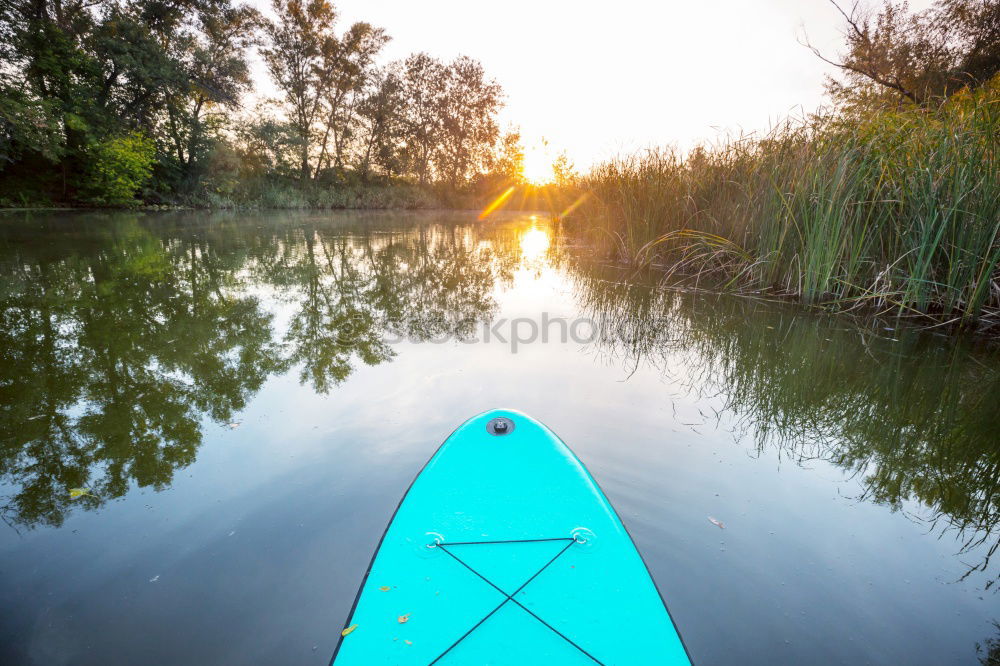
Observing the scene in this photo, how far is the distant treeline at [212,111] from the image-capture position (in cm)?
1239

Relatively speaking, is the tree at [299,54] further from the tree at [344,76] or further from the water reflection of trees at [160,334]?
the water reflection of trees at [160,334]

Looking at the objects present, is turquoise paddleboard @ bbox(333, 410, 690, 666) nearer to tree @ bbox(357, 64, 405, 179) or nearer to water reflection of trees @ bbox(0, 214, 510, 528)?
water reflection of trees @ bbox(0, 214, 510, 528)

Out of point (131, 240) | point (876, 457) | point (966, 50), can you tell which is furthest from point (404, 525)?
point (966, 50)

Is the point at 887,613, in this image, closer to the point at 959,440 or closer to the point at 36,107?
the point at 959,440

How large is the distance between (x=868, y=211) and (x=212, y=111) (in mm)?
20870

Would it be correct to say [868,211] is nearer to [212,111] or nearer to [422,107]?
[212,111]

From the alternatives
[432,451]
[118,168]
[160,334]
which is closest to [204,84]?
[118,168]

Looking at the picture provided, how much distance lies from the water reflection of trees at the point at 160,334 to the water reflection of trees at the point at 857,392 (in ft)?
5.59

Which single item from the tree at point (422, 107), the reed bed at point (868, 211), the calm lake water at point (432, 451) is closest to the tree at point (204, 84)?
the tree at point (422, 107)

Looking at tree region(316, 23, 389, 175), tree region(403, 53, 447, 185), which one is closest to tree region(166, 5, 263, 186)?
tree region(316, 23, 389, 175)

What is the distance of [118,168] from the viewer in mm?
13648

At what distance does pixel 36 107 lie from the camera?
10.8 m

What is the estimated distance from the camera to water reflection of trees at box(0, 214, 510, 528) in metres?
1.76

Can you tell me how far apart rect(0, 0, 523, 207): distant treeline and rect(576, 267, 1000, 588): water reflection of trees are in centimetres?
1479
